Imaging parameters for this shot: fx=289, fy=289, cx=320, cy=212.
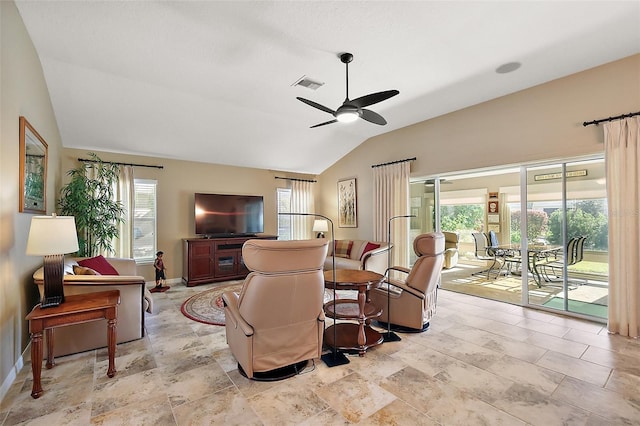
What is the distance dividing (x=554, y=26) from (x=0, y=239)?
502 cm

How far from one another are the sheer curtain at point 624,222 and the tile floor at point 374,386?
0.30 meters

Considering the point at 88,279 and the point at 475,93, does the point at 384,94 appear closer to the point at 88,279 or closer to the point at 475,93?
the point at 475,93

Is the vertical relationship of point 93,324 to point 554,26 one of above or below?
below

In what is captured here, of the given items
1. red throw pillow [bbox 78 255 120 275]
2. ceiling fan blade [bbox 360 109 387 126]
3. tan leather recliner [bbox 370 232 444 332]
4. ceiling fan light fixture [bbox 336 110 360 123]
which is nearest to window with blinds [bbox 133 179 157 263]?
red throw pillow [bbox 78 255 120 275]

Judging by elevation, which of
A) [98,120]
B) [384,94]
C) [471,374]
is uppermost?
[98,120]

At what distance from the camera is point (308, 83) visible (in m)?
3.87

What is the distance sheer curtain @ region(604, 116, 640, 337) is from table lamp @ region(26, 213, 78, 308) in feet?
18.4

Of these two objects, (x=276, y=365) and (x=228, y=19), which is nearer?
(x=276, y=365)

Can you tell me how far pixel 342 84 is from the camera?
392cm

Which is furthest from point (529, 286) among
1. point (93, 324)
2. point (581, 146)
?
point (93, 324)

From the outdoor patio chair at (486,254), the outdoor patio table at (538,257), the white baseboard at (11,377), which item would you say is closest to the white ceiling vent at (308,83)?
the outdoor patio table at (538,257)

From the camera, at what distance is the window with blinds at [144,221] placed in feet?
18.2

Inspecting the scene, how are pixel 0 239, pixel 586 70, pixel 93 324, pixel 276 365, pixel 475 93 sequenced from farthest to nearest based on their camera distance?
pixel 475 93 < pixel 586 70 < pixel 93 324 < pixel 276 365 < pixel 0 239

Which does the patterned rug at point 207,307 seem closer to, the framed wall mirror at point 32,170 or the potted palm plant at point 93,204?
the potted palm plant at point 93,204
